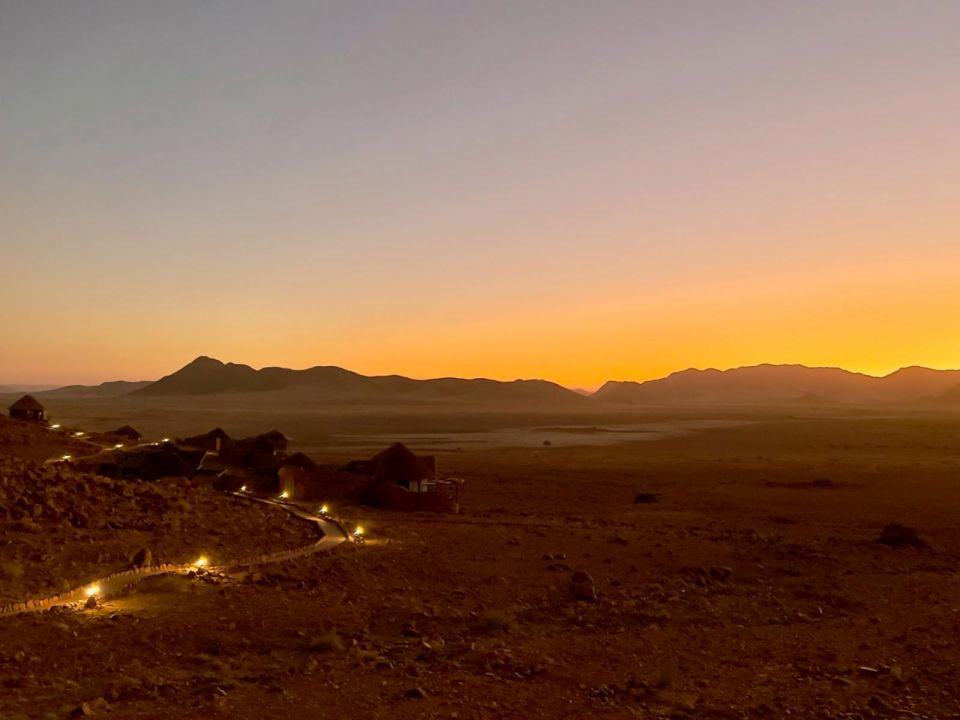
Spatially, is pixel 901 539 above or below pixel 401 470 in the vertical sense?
below

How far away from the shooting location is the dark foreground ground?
9578 millimetres

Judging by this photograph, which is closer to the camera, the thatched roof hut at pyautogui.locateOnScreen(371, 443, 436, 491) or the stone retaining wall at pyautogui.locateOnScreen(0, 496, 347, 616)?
the stone retaining wall at pyautogui.locateOnScreen(0, 496, 347, 616)

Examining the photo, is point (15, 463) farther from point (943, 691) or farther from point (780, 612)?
point (943, 691)

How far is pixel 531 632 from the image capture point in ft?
43.7

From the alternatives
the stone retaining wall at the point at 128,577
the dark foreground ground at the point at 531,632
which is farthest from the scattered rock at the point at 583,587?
the stone retaining wall at the point at 128,577

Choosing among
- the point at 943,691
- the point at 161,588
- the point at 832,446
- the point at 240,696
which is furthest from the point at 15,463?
the point at 832,446

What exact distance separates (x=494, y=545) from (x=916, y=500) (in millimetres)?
25873

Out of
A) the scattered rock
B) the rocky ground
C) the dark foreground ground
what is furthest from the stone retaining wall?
the scattered rock

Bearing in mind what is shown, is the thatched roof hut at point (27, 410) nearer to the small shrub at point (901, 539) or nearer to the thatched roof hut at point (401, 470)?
the thatched roof hut at point (401, 470)

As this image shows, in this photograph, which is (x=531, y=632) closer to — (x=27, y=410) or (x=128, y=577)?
(x=128, y=577)

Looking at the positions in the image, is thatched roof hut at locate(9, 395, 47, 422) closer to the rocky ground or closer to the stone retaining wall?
the rocky ground

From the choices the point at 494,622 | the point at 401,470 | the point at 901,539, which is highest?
the point at 401,470

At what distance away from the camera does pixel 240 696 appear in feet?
31.0

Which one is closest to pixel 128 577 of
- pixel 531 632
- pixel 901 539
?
pixel 531 632
